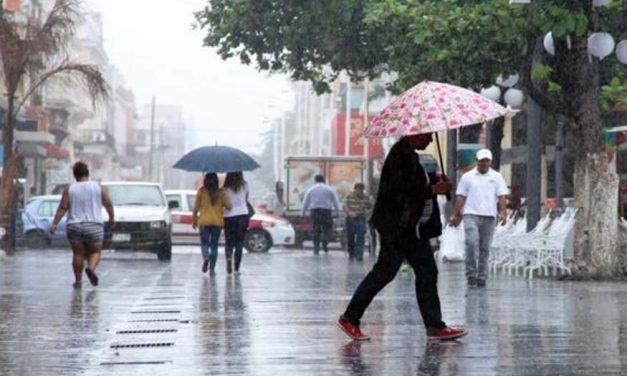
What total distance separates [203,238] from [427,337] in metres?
13.9

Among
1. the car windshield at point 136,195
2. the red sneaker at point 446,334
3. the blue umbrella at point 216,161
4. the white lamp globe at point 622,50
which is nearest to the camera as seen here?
the red sneaker at point 446,334

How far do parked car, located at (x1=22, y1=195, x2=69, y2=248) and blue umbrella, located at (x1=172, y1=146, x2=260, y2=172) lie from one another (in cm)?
1451

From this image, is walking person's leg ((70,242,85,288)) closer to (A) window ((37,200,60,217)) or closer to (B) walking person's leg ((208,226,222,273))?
(B) walking person's leg ((208,226,222,273))

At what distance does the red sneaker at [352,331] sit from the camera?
12.2 metres

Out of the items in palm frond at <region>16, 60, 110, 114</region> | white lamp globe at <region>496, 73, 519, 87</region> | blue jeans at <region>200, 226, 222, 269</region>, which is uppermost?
palm frond at <region>16, 60, 110, 114</region>

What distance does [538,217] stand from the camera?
1107 inches

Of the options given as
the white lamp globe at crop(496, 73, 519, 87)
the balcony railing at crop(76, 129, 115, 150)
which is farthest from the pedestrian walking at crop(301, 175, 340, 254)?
the balcony railing at crop(76, 129, 115, 150)

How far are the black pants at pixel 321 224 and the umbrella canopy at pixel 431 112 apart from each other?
24.5 meters

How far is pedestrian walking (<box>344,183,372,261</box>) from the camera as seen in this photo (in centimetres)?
3497

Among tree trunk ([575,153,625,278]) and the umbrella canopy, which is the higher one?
the umbrella canopy

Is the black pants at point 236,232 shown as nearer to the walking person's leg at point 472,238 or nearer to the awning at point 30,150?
the walking person's leg at point 472,238

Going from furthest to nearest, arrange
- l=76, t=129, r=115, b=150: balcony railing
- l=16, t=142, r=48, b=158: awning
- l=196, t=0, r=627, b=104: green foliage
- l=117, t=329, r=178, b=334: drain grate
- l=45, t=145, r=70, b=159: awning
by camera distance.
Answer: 1. l=76, t=129, r=115, b=150: balcony railing
2. l=45, t=145, r=70, b=159: awning
3. l=16, t=142, r=48, b=158: awning
4. l=196, t=0, r=627, b=104: green foliage
5. l=117, t=329, r=178, b=334: drain grate

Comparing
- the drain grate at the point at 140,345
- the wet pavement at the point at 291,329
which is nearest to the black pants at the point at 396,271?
the wet pavement at the point at 291,329

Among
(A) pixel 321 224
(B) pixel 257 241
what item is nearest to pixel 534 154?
(A) pixel 321 224
